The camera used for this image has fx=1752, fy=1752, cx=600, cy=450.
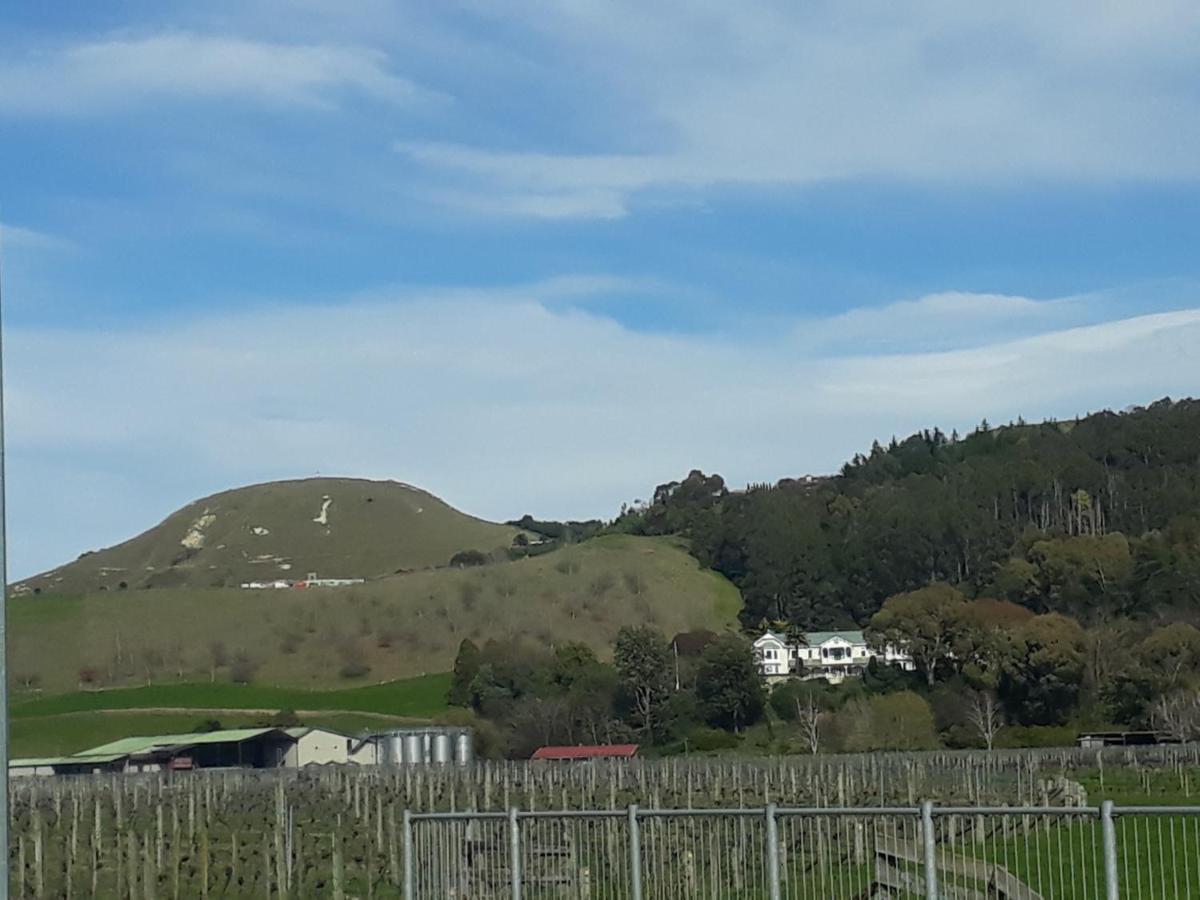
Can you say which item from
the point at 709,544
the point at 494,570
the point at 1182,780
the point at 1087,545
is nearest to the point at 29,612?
the point at 494,570

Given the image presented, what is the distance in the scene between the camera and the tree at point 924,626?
91.8 meters

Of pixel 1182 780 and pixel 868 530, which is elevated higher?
pixel 868 530

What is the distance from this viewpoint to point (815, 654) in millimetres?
127500

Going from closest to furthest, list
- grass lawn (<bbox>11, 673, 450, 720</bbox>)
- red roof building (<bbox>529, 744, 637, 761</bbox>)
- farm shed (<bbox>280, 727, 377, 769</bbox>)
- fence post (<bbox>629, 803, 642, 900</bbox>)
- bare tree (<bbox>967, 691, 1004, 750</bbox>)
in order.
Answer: fence post (<bbox>629, 803, 642, 900</bbox>)
bare tree (<bbox>967, 691, 1004, 750</bbox>)
red roof building (<bbox>529, 744, 637, 761</bbox>)
farm shed (<bbox>280, 727, 377, 769</bbox>)
grass lawn (<bbox>11, 673, 450, 720</bbox>)

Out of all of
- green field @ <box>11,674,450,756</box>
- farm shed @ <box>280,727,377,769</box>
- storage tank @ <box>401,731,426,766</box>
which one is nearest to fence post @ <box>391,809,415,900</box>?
storage tank @ <box>401,731,426,766</box>

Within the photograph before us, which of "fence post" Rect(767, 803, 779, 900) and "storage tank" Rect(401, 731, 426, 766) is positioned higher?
"fence post" Rect(767, 803, 779, 900)

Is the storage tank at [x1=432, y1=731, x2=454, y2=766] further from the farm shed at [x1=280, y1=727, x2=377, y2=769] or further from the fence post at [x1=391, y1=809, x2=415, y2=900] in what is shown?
the fence post at [x1=391, y1=809, x2=415, y2=900]

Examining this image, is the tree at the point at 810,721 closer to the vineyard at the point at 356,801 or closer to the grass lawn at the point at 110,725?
the vineyard at the point at 356,801

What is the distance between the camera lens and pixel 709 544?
15825 cm

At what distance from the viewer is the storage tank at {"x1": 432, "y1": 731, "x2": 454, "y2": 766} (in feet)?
257

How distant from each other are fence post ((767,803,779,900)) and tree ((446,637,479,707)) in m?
92.3

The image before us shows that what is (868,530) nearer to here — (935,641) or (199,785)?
(935,641)

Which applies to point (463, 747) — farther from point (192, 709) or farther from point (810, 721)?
point (192, 709)

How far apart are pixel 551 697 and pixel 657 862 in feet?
269
